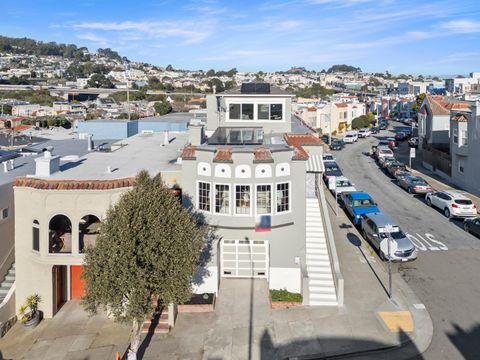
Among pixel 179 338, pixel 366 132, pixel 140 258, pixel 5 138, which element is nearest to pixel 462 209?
pixel 179 338

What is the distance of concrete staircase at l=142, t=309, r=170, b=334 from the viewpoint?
49.7 feet

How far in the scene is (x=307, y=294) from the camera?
645 inches

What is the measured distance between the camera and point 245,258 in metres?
18.0

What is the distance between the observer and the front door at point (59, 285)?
→ 1678 cm

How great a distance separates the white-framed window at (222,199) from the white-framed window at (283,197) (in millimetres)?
1958

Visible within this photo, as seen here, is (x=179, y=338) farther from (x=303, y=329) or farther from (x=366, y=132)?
(x=366, y=132)

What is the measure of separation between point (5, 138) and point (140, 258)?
81.7 ft

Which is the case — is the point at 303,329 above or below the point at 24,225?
below

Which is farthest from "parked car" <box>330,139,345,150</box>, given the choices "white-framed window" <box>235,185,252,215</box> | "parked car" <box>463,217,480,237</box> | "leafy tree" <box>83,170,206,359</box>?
"leafy tree" <box>83,170,206,359</box>

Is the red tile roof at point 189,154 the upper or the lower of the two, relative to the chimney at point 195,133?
lower

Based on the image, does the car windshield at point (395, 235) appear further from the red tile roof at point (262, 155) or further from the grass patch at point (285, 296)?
the red tile roof at point (262, 155)

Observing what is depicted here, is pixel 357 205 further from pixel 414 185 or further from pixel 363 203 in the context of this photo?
pixel 414 185

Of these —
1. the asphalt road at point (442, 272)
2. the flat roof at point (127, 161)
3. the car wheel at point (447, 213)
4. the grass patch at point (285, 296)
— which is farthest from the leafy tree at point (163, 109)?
the grass patch at point (285, 296)

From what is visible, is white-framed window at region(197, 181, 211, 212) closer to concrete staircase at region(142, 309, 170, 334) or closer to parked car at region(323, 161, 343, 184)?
concrete staircase at region(142, 309, 170, 334)
